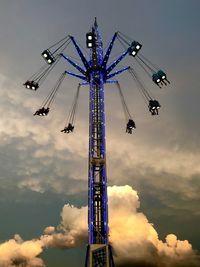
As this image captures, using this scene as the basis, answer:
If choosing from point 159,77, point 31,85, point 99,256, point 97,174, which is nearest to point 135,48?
point 159,77

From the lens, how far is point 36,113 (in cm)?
3741

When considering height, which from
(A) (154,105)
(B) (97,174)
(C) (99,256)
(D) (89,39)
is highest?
(D) (89,39)

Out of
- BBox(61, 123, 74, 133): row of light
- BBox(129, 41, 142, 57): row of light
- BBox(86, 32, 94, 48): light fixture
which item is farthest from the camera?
BBox(61, 123, 74, 133): row of light

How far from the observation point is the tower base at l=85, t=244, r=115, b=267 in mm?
30297

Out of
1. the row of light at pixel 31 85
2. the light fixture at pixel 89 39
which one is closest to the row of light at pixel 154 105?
the light fixture at pixel 89 39

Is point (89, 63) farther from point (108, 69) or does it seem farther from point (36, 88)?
point (36, 88)

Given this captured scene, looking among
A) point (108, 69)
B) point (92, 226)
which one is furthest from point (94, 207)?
point (108, 69)

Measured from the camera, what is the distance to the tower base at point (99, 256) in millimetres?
30297

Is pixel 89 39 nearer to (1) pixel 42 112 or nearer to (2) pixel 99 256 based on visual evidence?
(1) pixel 42 112

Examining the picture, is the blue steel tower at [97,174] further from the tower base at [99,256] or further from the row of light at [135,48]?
the row of light at [135,48]

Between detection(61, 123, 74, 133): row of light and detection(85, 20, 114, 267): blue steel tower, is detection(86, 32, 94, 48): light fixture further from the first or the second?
detection(61, 123, 74, 133): row of light

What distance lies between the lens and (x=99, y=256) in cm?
3078

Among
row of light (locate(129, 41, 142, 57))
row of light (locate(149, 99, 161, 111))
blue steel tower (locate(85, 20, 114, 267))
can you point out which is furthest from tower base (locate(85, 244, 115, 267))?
row of light (locate(129, 41, 142, 57))

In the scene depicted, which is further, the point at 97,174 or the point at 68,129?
the point at 68,129
